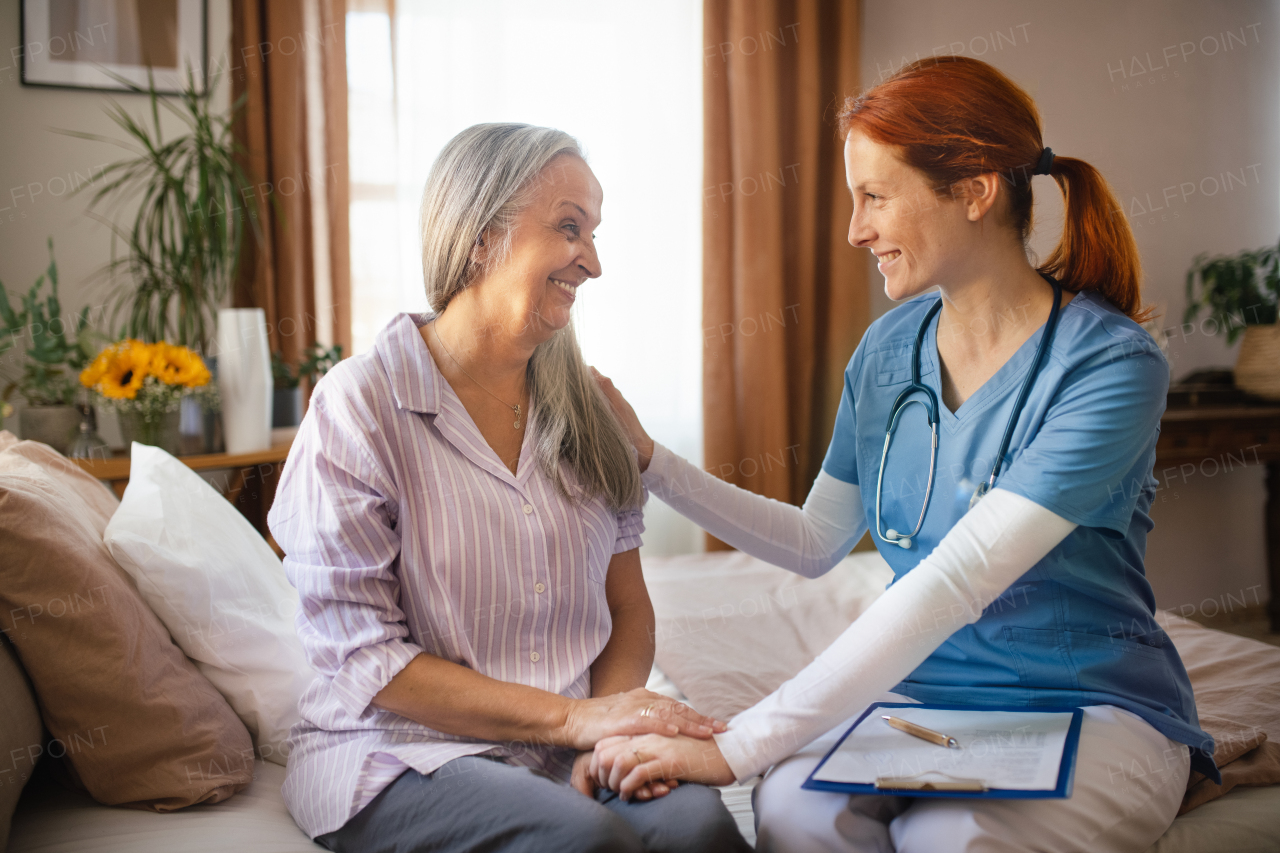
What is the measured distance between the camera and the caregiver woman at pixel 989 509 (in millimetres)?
994

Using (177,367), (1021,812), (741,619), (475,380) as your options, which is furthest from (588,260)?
(177,367)

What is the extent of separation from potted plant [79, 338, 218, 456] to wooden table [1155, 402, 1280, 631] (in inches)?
114

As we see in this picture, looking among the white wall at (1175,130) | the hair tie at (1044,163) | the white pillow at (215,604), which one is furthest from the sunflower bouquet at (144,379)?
the white wall at (1175,130)

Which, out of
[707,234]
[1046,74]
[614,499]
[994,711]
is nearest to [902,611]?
[994,711]

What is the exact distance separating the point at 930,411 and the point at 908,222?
26 cm

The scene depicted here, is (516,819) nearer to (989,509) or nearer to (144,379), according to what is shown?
(989,509)

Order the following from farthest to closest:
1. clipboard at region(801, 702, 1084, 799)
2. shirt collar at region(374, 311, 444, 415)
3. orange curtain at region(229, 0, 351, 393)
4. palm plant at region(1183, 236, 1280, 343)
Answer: palm plant at region(1183, 236, 1280, 343)
orange curtain at region(229, 0, 351, 393)
shirt collar at region(374, 311, 444, 415)
clipboard at region(801, 702, 1084, 799)

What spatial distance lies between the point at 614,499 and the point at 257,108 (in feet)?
7.16

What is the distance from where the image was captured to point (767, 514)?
55.9 inches

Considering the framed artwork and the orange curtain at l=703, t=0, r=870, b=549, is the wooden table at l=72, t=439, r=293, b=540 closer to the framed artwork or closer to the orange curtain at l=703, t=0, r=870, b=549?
the framed artwork

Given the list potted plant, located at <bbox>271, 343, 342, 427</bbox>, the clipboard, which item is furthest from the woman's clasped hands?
potted plant, located at <bbox>271, 343, 342, 427</bbox>

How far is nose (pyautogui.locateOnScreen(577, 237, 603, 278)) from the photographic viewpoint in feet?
4.03

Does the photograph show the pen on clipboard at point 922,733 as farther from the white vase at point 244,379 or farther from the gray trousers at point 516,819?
the white vase at point 244,379

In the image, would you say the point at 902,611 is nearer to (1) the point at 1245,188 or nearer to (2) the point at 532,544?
(2) the point at 532,544
